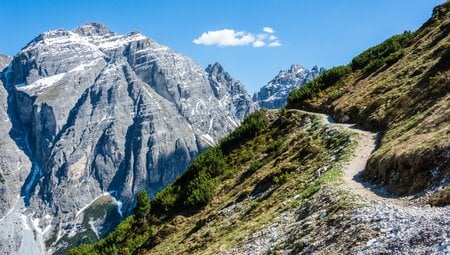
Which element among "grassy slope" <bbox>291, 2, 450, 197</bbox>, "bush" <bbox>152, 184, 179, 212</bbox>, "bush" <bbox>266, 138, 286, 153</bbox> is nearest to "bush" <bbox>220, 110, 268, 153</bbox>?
"grassy slope" <bbox>291, 2, 450, 197</bbox>

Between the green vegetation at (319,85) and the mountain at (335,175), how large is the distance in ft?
0.58

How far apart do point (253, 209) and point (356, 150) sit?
960 cm

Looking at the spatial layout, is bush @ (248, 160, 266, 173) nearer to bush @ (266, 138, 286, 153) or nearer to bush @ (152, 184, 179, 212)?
bush @ (266, 138, 286, 153)

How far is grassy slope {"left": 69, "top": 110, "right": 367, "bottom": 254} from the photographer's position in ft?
95.5

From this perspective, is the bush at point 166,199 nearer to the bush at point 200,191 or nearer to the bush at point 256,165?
the bush at point 200,191

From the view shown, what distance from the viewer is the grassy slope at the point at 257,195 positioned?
95.5 ft

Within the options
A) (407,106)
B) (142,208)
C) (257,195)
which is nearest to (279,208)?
(257,195)

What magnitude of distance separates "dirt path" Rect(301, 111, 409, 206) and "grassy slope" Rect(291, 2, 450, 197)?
0.78 m

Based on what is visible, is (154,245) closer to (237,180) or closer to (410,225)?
(237,180)

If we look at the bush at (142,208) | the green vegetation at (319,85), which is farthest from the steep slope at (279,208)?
the green vegetation at (319,85)

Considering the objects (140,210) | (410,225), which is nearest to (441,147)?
(410,225)

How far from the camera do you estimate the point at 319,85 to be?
6650cm

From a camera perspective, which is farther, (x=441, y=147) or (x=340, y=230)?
(x=441, y=147)

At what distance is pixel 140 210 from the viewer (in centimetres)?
5769
